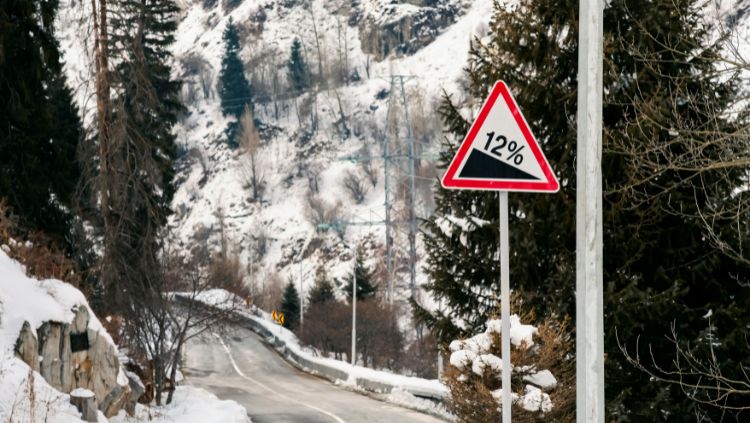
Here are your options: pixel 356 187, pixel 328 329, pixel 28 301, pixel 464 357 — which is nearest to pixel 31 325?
pixel 28 301

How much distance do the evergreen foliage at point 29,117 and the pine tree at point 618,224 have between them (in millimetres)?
10735

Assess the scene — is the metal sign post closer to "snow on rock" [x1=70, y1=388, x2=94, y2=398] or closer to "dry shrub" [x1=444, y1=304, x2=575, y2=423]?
"dry shrub" [x1=444, y1=304, x2=575, y2=423]

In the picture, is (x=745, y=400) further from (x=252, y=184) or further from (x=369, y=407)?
(x=252, y=184)

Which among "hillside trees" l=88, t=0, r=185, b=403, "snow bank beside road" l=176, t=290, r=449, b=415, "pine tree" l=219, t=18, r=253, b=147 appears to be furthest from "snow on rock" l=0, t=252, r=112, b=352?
"pine tree" l=219, t=18, r=253, b=147

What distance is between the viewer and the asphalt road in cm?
2362

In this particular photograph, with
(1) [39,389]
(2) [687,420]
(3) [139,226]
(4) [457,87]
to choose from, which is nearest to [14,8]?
(3) [139,226]

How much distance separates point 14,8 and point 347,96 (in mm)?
119892

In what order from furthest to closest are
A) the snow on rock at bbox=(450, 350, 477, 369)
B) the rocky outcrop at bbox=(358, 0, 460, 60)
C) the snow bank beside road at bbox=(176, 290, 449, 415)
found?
the rocky outcrop at bbox=(358, 0, 460, 60) < the snow bank beside road at bbox=(176, 290, 449, 415) < the snow on rock at bbox=(450, 350, 477, 369)

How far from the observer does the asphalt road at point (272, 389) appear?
77.5 feet

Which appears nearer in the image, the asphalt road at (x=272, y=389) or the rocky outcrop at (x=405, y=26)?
the asphalt road at (x=272, y=389)

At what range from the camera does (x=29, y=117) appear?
21.7m

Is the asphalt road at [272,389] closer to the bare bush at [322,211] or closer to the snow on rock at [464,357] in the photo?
the snow on rock at [464,357]

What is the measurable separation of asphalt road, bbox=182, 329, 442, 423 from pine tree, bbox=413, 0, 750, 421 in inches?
356

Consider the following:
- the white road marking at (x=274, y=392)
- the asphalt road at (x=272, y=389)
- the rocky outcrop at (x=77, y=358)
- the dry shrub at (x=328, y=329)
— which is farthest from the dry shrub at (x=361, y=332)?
the rocky outcrop at (x=77, y=358)
